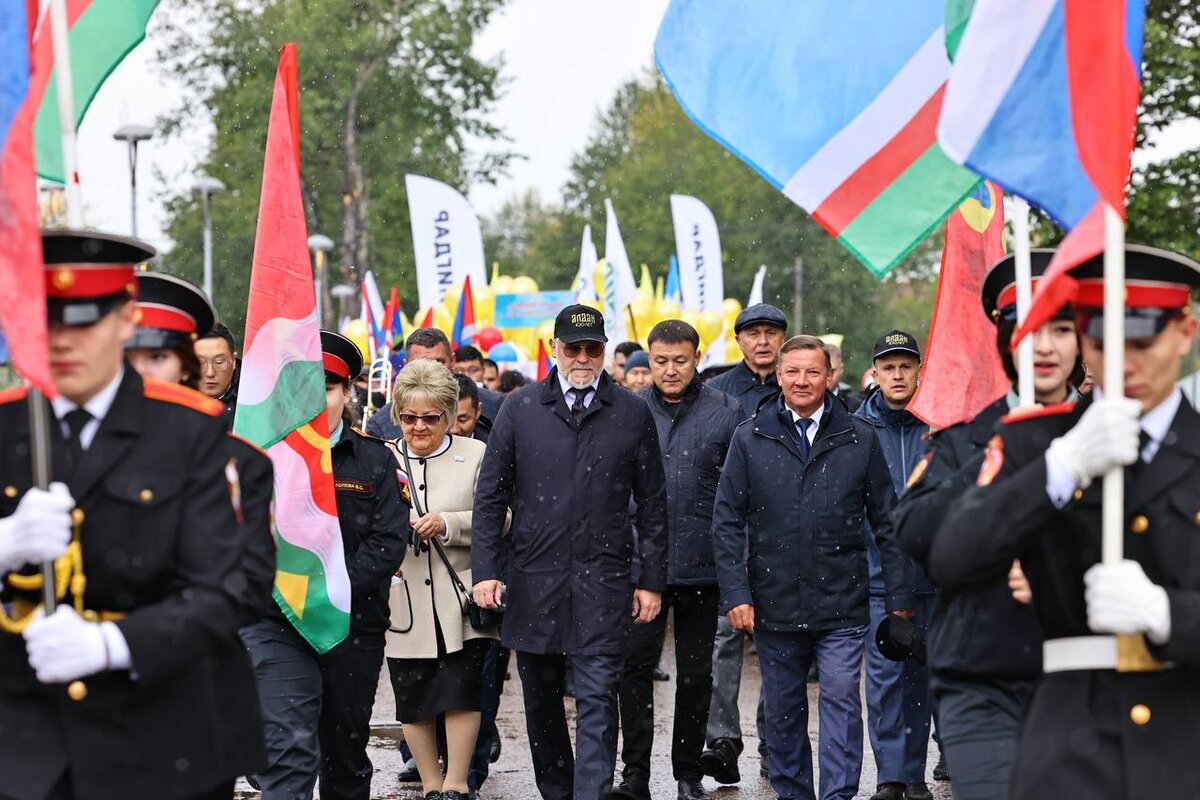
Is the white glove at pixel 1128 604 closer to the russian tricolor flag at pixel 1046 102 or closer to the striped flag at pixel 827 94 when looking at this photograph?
the russian tricolor flag at pixel 1046 102

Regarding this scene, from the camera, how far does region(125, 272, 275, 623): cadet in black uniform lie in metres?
4.57

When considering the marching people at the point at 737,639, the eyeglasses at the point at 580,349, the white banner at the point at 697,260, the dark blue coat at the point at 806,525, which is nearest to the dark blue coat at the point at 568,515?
the eyeglasses at the point at 580,349

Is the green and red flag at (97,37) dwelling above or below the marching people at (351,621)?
above

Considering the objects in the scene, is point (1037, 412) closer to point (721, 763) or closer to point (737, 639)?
point (721, 763)

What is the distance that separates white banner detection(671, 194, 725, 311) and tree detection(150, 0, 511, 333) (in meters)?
20.4

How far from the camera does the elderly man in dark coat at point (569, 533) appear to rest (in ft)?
28.4

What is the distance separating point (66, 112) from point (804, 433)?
4939 mm

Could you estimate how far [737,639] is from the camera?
10.8 m

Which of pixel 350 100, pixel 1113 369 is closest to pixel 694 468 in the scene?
pixel 1113 369

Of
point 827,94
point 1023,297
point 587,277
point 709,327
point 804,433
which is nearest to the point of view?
point 1023,297

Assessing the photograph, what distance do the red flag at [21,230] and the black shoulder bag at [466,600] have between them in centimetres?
468

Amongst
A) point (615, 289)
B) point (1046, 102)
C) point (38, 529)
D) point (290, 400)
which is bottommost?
point (38, 529)

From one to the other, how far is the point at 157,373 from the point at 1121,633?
260cm

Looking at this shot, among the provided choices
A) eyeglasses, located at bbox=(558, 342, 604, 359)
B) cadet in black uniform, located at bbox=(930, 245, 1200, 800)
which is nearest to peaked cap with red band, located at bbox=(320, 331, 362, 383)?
eyeglasses, located at bbox=(558, 342, 604, 359)
